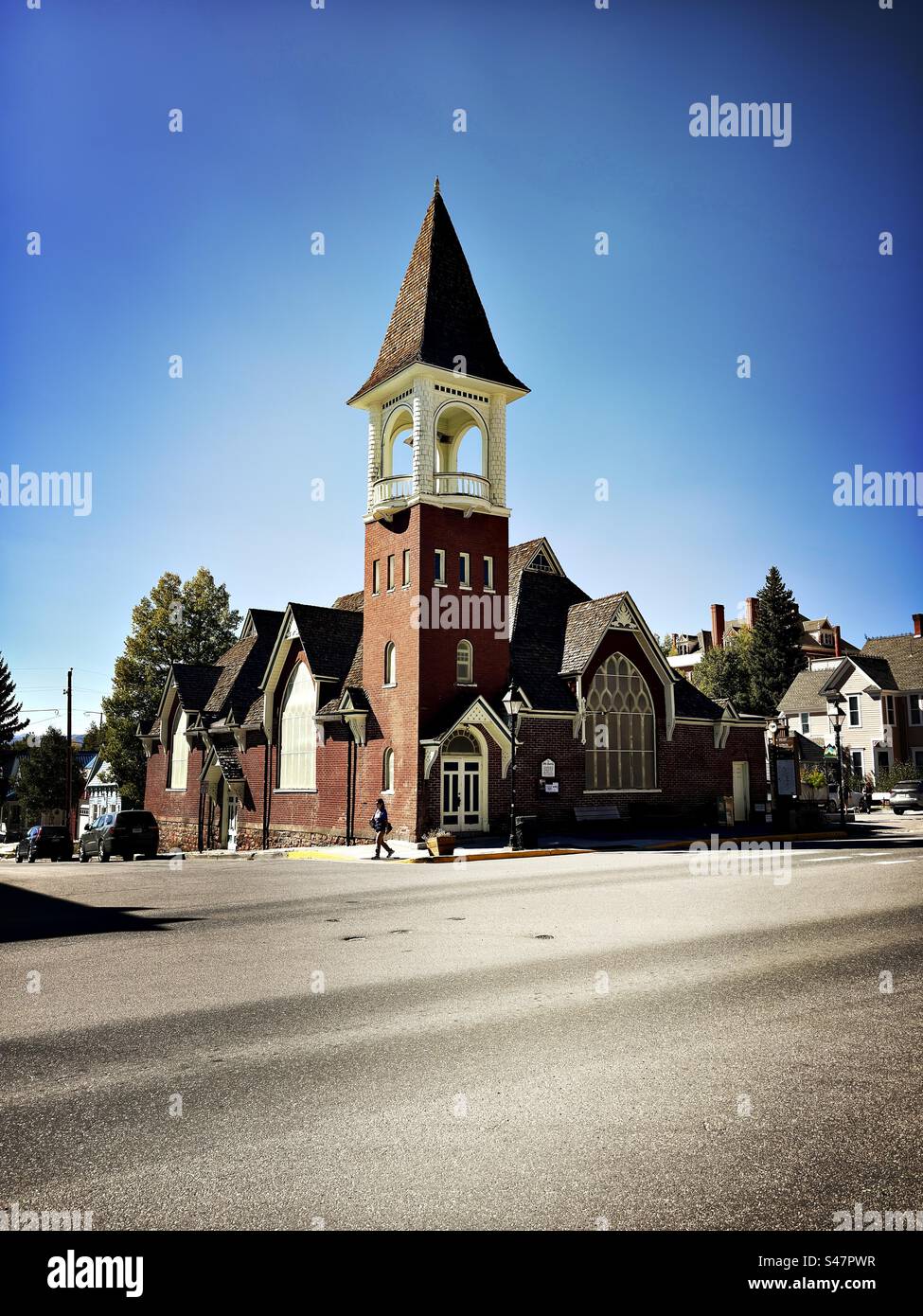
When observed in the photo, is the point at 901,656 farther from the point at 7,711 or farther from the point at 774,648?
the point at 7,711

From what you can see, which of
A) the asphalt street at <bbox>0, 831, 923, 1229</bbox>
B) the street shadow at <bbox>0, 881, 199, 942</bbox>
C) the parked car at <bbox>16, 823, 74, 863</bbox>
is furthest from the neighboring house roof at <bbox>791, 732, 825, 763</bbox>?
the street shadow at <bbox>0, 881, 199, 942</bbox>

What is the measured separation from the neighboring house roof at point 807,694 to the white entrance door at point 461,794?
46588 mm

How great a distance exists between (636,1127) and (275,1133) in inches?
73.0

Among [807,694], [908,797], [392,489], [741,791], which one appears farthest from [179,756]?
[807,694]

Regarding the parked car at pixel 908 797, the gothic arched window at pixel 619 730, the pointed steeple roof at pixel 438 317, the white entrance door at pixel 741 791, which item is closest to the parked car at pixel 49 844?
the pointed steeple roof at pixel 438 317

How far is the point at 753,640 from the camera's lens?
84.8 metres

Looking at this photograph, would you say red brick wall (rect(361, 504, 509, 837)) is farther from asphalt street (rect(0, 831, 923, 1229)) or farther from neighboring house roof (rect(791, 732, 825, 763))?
neighboring house roof (rect(791, 732, 825, 763))

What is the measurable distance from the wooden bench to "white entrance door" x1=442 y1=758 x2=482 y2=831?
3.71 meters

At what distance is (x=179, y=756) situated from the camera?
46.3 m

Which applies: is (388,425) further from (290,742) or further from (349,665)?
(290,742)

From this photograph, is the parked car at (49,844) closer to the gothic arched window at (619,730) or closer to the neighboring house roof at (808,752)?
the gothic arched window at (619,730)

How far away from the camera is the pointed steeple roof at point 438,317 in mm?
32188

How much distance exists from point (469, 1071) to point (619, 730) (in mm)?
28550

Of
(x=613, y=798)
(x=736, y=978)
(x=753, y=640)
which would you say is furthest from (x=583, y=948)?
(x=753, y=640)
